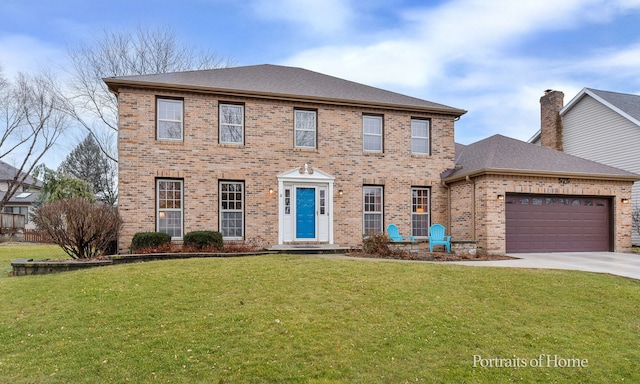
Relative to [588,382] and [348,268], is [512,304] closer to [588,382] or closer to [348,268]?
[588,382]

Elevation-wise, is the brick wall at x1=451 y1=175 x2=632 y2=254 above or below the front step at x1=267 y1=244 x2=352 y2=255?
above

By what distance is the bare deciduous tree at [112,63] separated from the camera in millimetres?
21203

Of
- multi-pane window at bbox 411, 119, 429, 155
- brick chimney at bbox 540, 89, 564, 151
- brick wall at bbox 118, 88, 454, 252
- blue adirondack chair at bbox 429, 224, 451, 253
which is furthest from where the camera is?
brick chimney at bbox 540, 89, 564, 151

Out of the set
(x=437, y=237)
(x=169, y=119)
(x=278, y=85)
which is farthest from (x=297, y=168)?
(x=437, y=237)

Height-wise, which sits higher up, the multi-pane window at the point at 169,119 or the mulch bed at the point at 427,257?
the multi-pane window at the point at 169,119

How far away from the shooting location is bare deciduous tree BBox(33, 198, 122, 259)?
30.8ft

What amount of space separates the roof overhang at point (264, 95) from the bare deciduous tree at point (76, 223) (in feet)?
12.9

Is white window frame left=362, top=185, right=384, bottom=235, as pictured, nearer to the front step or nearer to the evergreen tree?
the front step

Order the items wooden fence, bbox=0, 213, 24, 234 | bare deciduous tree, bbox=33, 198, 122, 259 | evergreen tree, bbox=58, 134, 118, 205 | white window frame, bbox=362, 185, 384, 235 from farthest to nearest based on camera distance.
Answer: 1. evergreen tree, bbox=58, 134, 118, 205
2. wooden fence, bbox=0, 213, 24, 234
3. white window frame, bbox=362, 185, 384, 235
4. bare deciduous tree, bbox=33, 198, 122, 259

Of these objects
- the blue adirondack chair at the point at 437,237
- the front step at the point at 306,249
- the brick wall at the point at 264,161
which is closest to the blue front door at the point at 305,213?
the front step at the point at 306,249

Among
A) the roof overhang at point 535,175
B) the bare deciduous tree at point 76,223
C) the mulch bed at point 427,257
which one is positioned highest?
the roof overhang at point 535,175

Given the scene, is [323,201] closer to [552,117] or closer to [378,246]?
[378,246]

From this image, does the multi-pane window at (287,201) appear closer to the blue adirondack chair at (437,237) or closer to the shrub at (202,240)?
the shrub at (202,240)

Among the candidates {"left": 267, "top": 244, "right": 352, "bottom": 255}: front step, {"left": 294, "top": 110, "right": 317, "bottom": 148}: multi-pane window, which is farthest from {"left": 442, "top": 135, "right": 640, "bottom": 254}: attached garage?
{"left": 294, "top": 110, "right": 317, "bottom": 148}: multi-pane window
